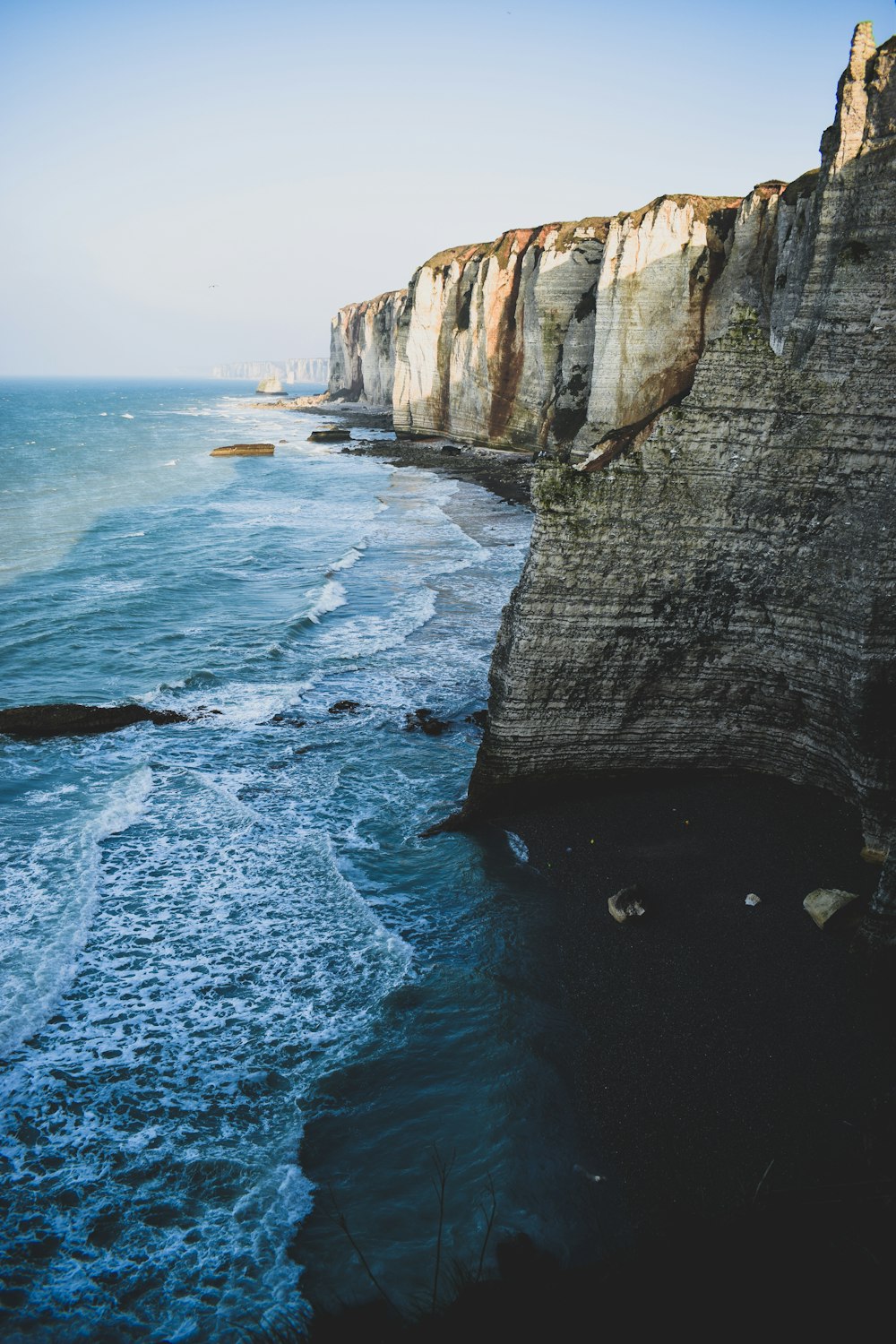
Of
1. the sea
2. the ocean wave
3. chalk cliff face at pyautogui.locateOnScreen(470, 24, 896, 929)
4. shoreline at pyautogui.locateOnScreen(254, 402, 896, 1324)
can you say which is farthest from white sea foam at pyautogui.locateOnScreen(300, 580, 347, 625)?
shoreline at pyautogui.locateOnScreen(254, 402, 896, 1324)

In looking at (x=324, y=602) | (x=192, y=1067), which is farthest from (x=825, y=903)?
(x=324, y=602)

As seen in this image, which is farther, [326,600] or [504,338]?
[504,338]

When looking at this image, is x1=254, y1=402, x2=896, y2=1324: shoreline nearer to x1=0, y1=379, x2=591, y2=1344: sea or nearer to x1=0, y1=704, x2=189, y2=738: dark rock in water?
x1=0, y1=379, x2=591, y2=1344: sea

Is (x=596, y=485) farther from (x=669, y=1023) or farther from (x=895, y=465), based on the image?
(x=669, y=1023)

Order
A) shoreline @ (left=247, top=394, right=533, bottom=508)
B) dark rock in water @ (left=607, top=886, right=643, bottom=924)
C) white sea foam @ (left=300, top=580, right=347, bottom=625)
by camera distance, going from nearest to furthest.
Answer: dark rock in water @ (left=607, top=886, right=643, bottom=924) → white sea foam @ (left=300, top=580, right=347, bottom=625) → shoreline @ (left=247, top=394, right=533, bottom=508)

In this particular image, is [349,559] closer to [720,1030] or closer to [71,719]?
[71,719]

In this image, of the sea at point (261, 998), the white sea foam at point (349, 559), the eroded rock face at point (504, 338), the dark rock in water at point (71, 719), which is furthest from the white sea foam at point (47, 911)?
the eroded rock face at point (504, 338)

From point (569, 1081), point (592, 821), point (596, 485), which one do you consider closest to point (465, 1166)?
point (569, 1081)

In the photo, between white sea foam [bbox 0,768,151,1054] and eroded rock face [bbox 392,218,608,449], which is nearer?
white sea foam [bbox 0,768,151,1054]
